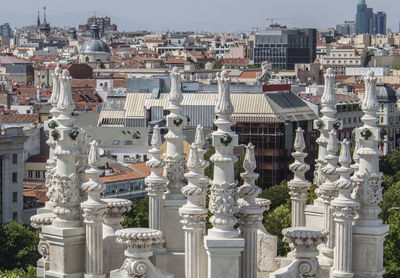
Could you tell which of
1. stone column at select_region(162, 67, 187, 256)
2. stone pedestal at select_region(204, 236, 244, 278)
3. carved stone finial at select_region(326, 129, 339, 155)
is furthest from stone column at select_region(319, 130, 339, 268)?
stone pedestal at select_region(204, 236, 244, 278)

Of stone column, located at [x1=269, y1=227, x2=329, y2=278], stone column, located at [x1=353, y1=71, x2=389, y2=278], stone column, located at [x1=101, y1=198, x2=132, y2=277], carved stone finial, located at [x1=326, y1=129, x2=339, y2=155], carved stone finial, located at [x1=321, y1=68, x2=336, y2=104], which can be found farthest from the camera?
carved stone finial, located at [x1=321, y1=68, x2=336, y2=104]

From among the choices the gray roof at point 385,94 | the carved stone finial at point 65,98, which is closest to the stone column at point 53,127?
the carved stone finial at point 65,98

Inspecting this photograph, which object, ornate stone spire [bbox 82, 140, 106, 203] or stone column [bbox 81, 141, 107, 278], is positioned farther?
ornate stone spire [bbox 82, 140, 106, 203]

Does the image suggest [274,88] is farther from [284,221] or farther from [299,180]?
[299,180]

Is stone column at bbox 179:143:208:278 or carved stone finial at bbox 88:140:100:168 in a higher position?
carved stone finial at bbox 88:140:100:168

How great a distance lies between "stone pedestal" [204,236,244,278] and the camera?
24.3 metres

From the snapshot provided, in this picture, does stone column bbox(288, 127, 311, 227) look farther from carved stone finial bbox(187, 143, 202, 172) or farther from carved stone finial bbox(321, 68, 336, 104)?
carved stone finial bbox(187, 143, 202, 172)

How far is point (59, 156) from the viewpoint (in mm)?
25594

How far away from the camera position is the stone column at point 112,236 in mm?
26047

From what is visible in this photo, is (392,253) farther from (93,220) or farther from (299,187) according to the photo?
(93,220)

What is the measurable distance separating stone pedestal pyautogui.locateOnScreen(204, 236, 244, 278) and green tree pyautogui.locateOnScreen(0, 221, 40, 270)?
43.0 metres

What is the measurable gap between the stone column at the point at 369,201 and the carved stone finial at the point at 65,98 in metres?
5.33

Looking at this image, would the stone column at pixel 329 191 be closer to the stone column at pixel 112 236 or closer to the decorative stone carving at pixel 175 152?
the decorative stone carving at pixel 175 152

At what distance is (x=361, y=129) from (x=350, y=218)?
180cm
